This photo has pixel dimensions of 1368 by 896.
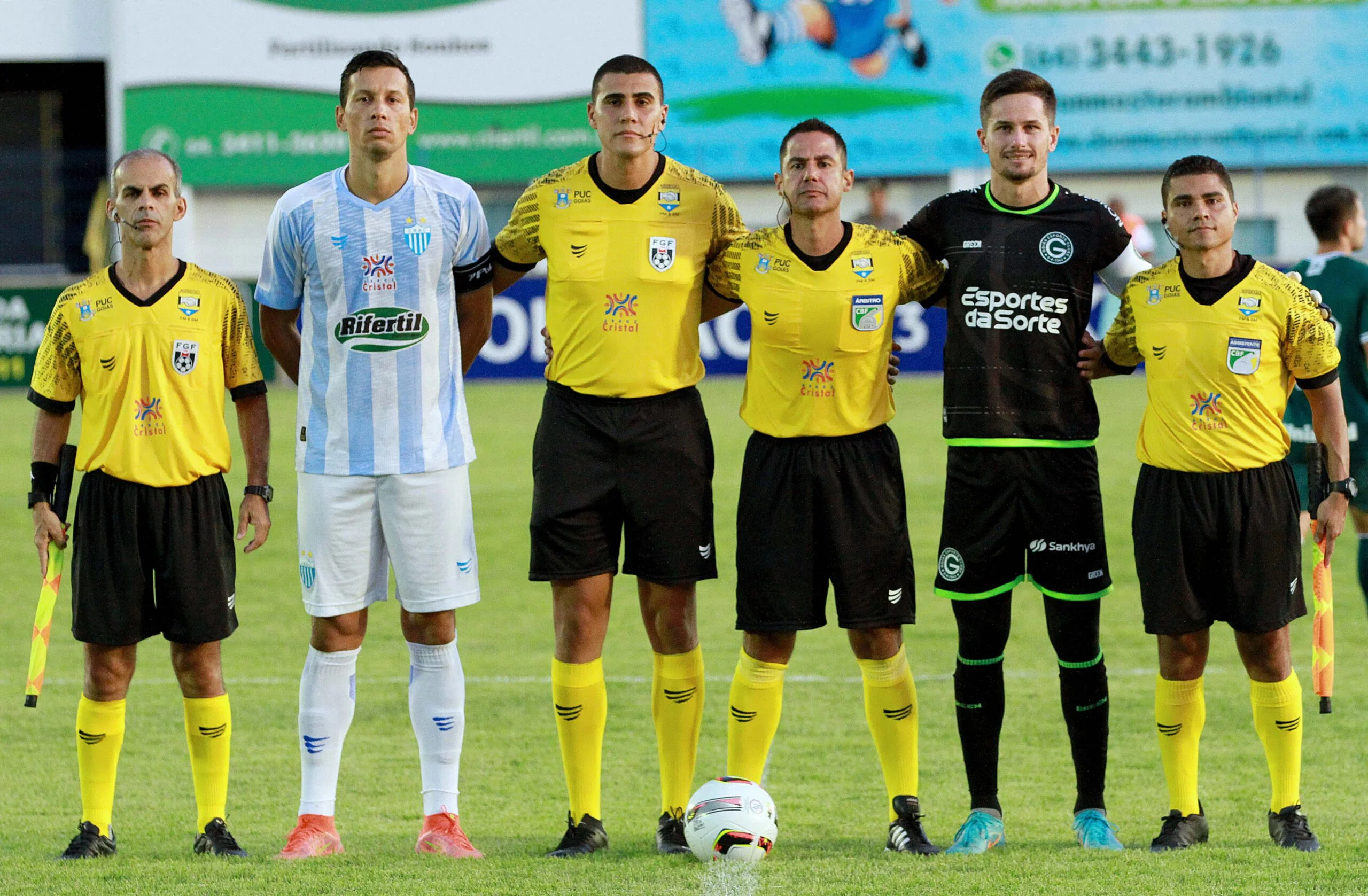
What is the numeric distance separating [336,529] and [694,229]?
1.32 meters

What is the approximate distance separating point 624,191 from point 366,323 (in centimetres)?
82

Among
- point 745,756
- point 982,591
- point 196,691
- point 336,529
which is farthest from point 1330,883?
point 196,691

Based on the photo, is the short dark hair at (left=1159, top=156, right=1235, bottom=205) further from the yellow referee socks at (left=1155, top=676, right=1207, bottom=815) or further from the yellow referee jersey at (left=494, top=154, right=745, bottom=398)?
the yellow referee socks at (left=1155, top=676, right=1207, bottom=815)

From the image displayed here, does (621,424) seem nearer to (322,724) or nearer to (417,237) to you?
(417,237)

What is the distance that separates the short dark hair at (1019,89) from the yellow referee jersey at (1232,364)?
62 cm

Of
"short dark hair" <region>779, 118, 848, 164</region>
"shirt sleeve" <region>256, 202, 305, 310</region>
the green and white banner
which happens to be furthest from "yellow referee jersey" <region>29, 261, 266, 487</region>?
the green and white banner

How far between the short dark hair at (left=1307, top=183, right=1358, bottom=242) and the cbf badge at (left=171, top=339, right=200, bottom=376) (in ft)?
14.6

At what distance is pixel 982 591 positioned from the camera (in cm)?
489

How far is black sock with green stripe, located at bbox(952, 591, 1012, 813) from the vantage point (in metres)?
4.91

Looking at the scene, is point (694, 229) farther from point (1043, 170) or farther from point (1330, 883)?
point (1330, 883)

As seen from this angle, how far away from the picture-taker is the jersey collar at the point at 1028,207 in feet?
16.0

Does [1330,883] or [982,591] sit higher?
[982,591]

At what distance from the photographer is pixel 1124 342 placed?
4.85 meters

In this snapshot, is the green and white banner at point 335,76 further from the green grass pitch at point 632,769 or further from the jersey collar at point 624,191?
the jersey collar at point 624,191
